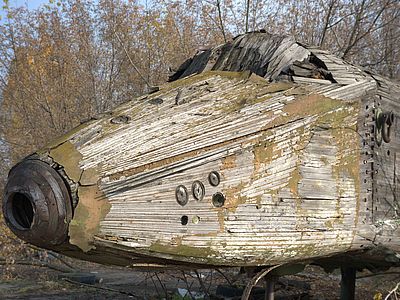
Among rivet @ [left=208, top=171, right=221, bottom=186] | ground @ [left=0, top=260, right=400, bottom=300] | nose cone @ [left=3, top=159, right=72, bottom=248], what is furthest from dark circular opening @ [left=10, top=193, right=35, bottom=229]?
ground @ [left=0, top=260, right=400, bottom=300]

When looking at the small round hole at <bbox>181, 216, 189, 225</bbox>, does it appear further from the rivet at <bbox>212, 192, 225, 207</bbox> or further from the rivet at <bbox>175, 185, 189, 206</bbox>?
the rivet at <bbox>212, 192, 225, 207</bbox>

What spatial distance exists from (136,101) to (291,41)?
1517mm

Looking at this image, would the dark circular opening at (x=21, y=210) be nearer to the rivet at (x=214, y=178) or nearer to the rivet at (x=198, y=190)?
the rivet at (x=198, y=190)

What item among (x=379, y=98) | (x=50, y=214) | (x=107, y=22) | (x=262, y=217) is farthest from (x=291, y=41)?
(x=107, y=22)

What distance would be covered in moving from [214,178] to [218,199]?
120mm

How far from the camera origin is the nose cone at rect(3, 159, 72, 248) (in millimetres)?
2387

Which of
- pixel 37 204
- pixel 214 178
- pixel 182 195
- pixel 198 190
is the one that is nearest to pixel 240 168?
pixel 214 178

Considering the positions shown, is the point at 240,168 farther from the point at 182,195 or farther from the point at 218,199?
the point at 182,195

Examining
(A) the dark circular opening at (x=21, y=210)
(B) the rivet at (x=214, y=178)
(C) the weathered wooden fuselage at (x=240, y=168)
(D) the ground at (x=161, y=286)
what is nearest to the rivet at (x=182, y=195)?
(C) the weathered wooden fuselage at (x=240, y=168)

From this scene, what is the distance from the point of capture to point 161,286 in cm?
860

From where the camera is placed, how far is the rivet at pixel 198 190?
288 centimetres

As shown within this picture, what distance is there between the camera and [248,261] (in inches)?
125

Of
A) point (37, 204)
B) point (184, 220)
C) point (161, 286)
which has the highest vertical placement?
point (37, 204)

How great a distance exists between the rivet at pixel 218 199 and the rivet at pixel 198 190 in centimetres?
9
